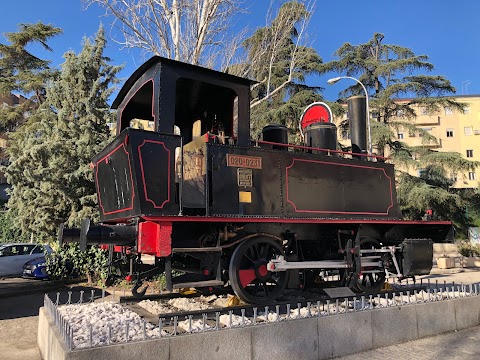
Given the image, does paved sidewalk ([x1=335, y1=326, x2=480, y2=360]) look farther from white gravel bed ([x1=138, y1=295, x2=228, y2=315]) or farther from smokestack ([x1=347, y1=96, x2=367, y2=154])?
smokestack ([x1=347, y1=96, x2=367, y2=154])

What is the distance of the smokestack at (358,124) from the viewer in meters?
8.13

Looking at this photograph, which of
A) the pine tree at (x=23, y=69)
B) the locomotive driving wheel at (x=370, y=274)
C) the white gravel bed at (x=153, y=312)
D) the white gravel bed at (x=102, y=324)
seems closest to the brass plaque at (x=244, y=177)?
the white gravel bed at (x=153, y=312)

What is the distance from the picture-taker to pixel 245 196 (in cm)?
552

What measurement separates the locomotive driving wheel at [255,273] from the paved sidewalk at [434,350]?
4.30 ft

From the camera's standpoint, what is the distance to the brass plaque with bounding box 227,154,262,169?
5465 millimetres

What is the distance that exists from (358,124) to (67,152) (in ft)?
29.3

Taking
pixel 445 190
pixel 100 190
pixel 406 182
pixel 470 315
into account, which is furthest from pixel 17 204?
pixel 445 190

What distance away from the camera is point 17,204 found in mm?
13562

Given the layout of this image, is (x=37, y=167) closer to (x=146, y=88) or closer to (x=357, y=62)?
(x=146, y=88)

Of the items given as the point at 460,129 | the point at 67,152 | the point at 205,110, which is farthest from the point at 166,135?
the point at 460,129

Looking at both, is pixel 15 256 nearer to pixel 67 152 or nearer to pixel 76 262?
pixel 76 262

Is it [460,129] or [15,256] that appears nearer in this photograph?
[15,256]

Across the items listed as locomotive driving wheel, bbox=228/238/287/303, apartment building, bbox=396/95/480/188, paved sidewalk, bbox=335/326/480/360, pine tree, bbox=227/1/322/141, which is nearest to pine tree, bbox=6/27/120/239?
pine tree, bbox=227/1/322/141

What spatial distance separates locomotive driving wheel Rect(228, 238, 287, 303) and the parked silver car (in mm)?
12667
